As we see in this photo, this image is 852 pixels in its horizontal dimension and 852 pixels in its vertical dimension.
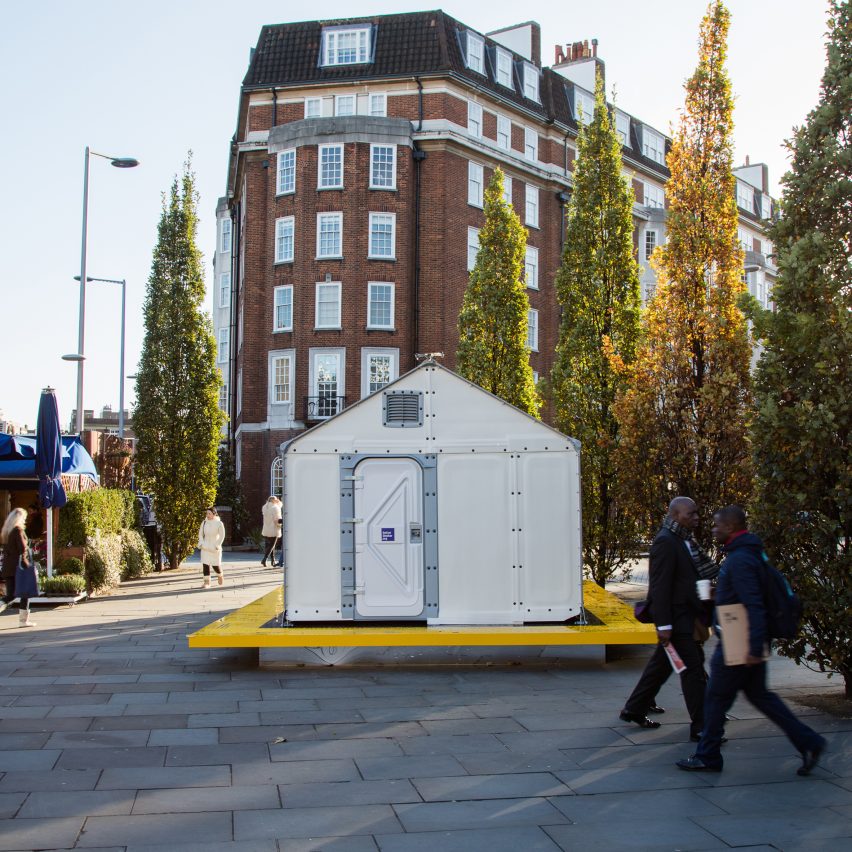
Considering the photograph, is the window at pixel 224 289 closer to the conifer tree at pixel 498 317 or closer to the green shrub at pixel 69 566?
the conifer tree at pixel 498 317

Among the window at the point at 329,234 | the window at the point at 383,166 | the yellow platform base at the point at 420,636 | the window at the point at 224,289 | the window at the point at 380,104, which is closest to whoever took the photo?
the yellow platform base at the point at 420,636

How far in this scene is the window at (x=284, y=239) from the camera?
41156 millimetres

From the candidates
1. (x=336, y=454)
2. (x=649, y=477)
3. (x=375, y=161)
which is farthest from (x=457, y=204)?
(x=336, y=454)

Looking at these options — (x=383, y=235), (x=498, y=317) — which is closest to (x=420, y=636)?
(x=498, y=317)

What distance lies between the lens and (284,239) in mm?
41406

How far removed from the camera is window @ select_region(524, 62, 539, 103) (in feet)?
153

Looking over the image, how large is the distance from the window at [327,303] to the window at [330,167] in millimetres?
3863

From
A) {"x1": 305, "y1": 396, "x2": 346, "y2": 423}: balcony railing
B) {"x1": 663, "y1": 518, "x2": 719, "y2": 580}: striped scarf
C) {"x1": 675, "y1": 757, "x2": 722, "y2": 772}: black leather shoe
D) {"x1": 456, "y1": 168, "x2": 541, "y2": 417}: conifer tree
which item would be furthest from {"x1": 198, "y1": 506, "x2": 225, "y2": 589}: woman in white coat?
{"x1": 305, "y1": 396, "x2": 346, "y2": 423}: balcony railing

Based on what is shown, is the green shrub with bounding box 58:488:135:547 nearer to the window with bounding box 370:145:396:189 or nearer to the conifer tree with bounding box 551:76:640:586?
the conifer tree with bounding box 551:76:640:586

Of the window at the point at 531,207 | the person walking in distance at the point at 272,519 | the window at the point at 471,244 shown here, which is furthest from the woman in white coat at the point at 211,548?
the window at the point at 531,207

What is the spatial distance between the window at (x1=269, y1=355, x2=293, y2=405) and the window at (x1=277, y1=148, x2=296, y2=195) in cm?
659

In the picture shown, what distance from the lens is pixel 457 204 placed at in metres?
41.5

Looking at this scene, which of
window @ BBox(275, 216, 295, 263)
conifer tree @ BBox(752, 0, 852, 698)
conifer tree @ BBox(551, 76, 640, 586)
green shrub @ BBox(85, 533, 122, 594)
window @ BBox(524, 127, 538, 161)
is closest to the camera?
conifer tree @ BBox(752, 0, 852, 698)

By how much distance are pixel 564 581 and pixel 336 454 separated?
2762mm
